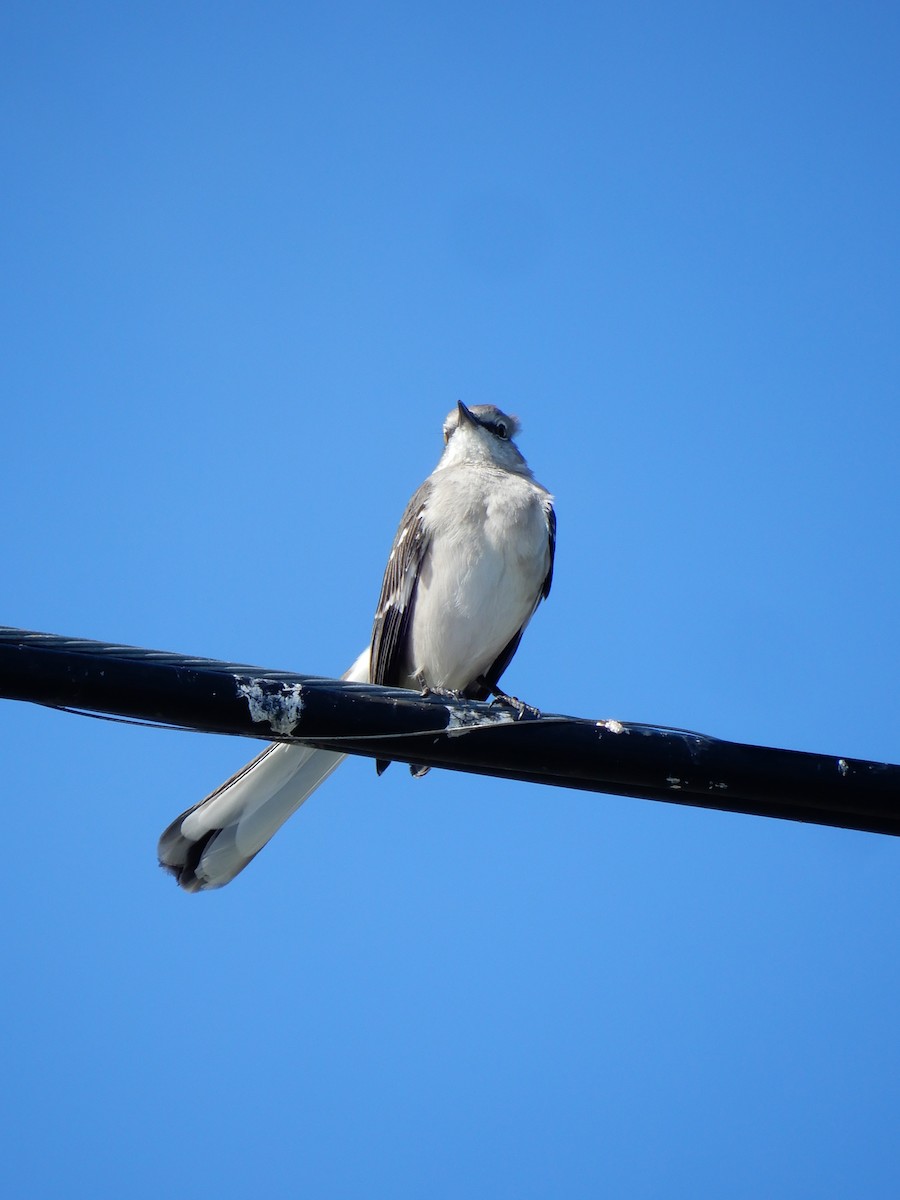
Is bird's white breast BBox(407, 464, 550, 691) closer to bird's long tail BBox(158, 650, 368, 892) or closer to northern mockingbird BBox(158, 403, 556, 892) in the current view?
northern mockingbird BBox(158, 403, 556, 892)

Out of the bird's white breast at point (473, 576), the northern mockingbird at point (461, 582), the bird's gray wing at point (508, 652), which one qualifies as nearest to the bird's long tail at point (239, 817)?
the northern mockingbird at point (461, 582)

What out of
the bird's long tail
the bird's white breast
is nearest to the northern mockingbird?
the bird's white breast

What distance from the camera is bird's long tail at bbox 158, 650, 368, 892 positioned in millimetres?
4215

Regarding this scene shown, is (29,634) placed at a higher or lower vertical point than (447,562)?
lower

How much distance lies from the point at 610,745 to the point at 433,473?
3552 mm

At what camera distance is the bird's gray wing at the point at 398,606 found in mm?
5695

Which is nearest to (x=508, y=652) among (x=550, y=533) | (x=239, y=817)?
(x=550, y=533)

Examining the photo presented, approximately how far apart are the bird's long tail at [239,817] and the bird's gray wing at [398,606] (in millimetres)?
1396

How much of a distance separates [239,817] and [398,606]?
1698 mm

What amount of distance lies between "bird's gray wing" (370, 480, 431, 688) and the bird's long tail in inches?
55.0

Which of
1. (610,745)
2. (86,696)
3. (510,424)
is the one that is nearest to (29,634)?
(86,696)

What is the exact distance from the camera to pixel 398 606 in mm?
5695

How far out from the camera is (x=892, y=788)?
3072 millimetres

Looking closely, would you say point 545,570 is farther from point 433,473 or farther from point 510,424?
point 510,424
